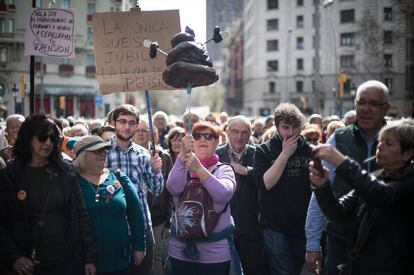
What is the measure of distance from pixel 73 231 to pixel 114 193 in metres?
0.52

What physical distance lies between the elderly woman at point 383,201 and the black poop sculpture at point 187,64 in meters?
1.50

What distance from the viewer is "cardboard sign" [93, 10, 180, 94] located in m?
5.08

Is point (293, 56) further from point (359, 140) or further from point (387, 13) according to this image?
point (359, 140)

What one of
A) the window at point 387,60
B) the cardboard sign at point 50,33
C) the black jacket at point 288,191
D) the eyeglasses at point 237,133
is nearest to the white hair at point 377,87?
the black jacket at point 288,191

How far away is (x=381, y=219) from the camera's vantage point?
3.12m

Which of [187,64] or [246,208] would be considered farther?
[246,208]

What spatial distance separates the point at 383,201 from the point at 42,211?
2.41m

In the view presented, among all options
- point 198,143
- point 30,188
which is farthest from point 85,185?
point 198,143

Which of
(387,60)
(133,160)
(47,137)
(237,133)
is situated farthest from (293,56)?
(47,137)

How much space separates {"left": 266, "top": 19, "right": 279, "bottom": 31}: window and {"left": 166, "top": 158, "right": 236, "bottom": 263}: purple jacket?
61.2 m

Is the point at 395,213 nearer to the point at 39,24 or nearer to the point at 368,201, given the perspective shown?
the point at 368,201

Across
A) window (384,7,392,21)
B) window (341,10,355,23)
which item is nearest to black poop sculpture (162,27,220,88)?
window (384,7,392,21)

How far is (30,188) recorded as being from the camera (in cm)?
370

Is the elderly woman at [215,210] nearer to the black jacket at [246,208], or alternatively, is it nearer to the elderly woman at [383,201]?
the elderly woman at [383,201]
